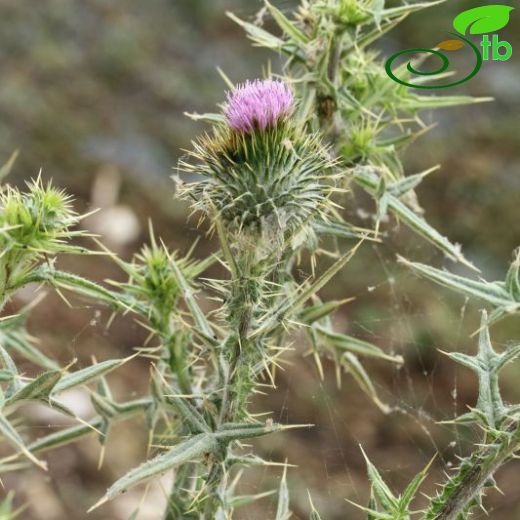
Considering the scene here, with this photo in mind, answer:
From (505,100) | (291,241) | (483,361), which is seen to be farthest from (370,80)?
(505,100)

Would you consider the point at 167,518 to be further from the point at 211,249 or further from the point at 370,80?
the point at 211,249

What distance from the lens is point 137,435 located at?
163 inches

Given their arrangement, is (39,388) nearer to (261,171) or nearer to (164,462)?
(164,462)

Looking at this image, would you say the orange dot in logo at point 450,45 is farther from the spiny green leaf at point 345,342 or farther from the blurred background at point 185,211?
the blurred background at point 185,211

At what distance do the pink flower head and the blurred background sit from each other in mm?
2400

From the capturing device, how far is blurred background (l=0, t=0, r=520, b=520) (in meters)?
3.92

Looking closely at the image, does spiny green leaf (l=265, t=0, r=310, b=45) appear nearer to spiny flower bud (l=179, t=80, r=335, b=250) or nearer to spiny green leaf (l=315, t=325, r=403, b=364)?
spiny flower bud (l=179, t=80, r=335, b=250)

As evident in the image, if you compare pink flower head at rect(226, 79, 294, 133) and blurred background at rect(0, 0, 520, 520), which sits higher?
pink flower head at rect(226, 79, 294, 133)

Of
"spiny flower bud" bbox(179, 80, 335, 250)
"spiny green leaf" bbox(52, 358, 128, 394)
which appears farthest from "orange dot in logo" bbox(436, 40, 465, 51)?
"spiny green leaf" bbox(52, 358, 128, 394)

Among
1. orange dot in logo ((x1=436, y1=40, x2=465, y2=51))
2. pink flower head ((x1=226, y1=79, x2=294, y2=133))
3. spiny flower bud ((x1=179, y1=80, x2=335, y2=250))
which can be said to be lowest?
spiny flower bud ((x1=179, y1=80, x2=335, y2=250))

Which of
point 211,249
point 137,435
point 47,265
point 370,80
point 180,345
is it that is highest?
point 370,80

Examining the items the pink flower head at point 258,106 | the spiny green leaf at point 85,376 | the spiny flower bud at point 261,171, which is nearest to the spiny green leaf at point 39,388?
the spiny green leaf at point 85,376

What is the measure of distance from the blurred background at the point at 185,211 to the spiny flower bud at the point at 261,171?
2367 millimetres

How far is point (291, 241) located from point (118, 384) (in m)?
3.31
